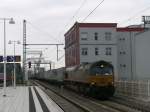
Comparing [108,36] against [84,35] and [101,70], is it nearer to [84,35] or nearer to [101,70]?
[84,35]

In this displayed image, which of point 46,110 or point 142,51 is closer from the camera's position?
point 46,110

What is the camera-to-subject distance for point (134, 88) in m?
39.1

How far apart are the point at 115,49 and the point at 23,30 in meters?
18.8

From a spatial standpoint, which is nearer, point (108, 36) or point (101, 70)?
point (101, 70)

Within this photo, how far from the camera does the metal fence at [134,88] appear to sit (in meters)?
35.4

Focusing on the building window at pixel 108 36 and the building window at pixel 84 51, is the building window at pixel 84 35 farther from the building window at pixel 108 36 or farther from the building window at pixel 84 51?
the building window at pixel 108 36

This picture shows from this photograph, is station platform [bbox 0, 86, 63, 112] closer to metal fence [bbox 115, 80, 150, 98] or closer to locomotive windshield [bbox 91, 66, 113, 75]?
locomotive windshield [bbox 91, 66, 113, 75]

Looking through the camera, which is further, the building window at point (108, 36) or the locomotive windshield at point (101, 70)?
the building window at point (108, 36)

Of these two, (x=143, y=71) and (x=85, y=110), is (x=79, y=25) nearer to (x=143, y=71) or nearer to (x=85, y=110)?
(x=143, y=71)

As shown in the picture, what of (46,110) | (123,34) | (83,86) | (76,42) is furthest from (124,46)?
(46,110)

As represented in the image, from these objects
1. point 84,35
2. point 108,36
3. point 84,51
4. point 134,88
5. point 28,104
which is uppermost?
point 84,35

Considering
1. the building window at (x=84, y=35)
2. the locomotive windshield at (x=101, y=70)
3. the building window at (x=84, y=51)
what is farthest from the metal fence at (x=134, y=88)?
the building window at (x=84, y=35)

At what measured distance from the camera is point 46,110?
24.7 m

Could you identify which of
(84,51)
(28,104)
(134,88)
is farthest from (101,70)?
(84,51)
